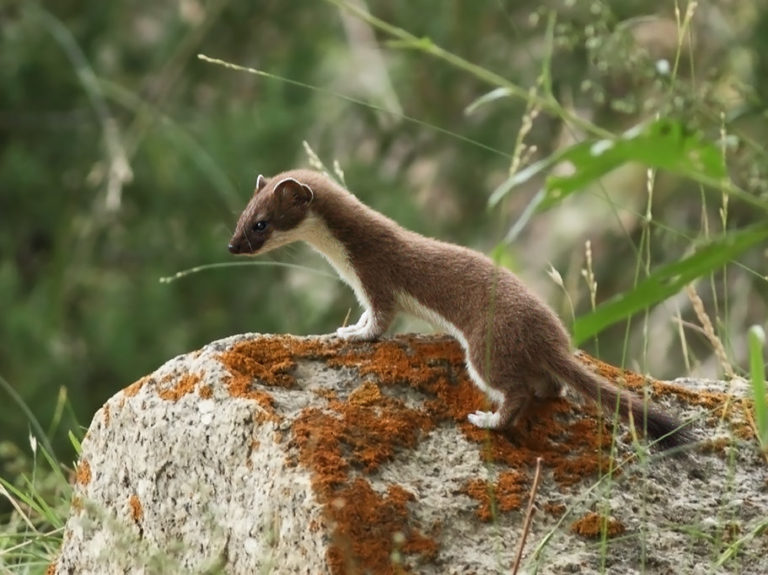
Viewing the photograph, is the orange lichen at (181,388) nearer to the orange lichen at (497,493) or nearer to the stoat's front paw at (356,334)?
the stoat's front paw at (356,334)

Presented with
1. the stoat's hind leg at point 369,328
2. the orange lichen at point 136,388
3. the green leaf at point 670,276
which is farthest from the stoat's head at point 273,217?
the green leaf at point 670,276

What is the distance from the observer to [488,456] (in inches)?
110

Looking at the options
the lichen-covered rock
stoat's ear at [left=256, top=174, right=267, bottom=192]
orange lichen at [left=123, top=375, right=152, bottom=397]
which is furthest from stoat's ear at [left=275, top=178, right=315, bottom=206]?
orange lichen at [left=123, top=375, right=152, bottom=397]

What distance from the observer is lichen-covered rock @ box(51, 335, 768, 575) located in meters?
2.55

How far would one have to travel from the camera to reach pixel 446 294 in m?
3.15

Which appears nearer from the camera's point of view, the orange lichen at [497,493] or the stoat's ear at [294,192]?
the orange lichen at [497,493]

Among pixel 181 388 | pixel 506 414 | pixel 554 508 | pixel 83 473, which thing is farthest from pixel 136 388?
pixel 554 508

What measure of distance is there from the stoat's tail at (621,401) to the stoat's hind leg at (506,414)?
9cm

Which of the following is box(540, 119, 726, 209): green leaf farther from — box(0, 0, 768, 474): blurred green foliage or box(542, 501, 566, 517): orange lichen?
box(0, 0, 768, 474): blurred green foliage

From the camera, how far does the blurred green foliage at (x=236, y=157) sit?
24.7ft

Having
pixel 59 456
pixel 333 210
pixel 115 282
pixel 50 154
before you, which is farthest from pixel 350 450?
pixel 50 154

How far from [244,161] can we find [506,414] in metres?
4.92

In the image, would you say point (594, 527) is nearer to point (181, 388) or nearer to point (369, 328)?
point (369, 328)

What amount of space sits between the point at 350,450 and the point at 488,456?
0.32 m
